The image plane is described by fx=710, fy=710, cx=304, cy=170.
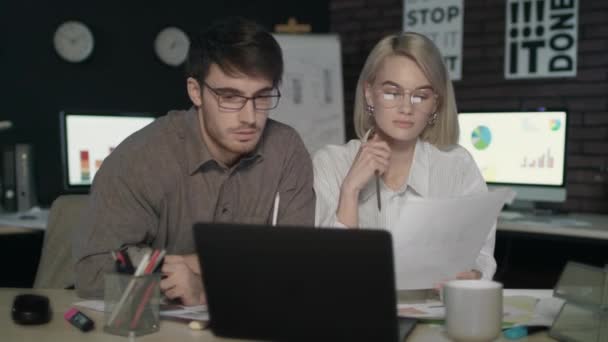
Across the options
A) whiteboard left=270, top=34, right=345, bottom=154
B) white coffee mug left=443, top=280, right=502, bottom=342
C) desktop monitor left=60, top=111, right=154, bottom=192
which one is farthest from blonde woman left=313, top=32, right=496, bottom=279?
whiteboard left=270, top=34, right=345, bottom=154

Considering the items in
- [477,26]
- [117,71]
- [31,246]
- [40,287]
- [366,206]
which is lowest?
[31,246]

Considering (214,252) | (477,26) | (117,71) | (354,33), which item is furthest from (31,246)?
(214,252)

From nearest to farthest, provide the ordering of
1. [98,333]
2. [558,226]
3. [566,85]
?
[98,333] → [558,226] → [566,85]

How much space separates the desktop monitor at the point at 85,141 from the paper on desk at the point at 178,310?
2.23 metres

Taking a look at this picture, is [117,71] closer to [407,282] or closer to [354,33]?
[354,33]

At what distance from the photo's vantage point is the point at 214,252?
3.22ft

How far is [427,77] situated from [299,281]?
3.13 feet

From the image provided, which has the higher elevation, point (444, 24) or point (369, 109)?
point (444, 24)

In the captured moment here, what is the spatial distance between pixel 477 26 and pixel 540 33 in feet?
1.33

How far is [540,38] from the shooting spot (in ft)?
12.9

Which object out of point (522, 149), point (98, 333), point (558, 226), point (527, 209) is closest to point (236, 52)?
point (98, 333)

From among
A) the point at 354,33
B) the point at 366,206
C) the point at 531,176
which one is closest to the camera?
the point at 366,206

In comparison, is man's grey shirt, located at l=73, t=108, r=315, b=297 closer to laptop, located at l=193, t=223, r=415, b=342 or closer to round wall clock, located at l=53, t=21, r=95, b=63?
laptop, located at l=193, t=223, r=415, b=342

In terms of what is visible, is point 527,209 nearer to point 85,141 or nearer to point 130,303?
point 85,141
